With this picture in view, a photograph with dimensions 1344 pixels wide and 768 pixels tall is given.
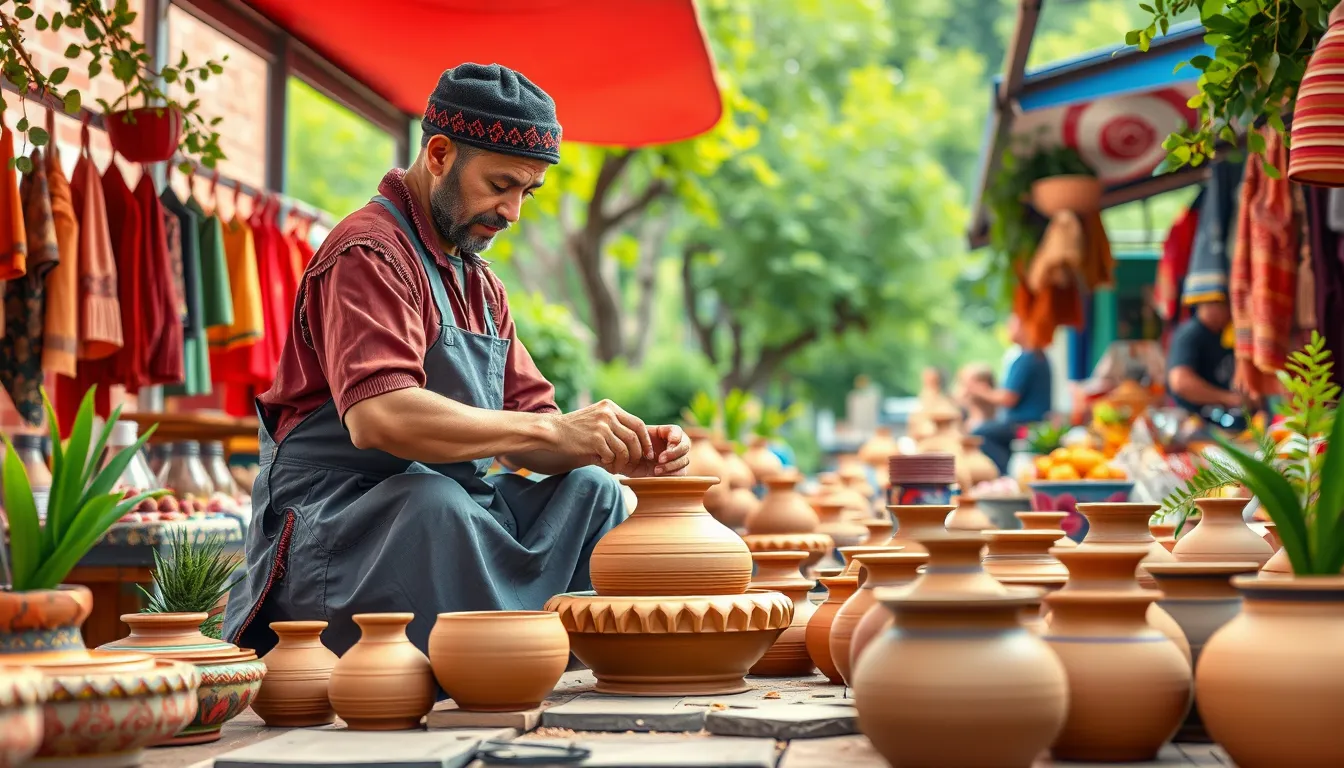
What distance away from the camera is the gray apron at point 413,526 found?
3.04 meters

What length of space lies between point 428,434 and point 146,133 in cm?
235

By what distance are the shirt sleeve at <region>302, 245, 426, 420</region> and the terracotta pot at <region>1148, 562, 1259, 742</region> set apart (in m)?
1.58

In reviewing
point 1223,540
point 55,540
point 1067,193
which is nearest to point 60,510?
point 55,540

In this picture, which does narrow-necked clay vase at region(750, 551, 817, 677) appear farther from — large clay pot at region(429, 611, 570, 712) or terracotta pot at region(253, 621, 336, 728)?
terracotta pot at region(253, 621, 336, 728)

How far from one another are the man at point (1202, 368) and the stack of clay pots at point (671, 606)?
5.97 m

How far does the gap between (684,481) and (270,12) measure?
3914 millimetres

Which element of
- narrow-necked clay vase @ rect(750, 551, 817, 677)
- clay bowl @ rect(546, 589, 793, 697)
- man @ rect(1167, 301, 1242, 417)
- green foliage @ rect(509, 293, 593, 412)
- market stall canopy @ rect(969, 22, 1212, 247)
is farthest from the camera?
green foliage @ rect(509, 293, 593, 412)

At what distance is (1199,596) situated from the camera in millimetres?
2434

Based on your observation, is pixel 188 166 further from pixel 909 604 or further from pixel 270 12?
pixel 909 604

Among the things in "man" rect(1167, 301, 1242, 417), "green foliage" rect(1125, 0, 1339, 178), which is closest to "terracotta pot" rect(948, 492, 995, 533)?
"green foliage" rect(1125, 0, 1339, 178)

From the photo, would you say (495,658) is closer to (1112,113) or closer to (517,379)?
(517,379)

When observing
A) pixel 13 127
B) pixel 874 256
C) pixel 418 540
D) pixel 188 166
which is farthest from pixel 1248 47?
pixel 874 256

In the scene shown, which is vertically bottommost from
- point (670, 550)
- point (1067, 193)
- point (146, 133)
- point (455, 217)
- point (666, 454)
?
point (670, 550)

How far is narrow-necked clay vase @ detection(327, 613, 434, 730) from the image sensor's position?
2.53 metres
